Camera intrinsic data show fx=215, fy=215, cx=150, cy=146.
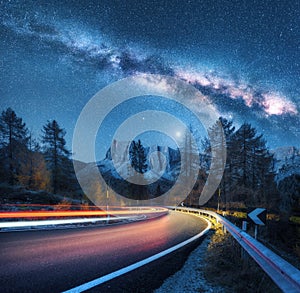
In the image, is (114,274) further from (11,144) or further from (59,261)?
(11,144)

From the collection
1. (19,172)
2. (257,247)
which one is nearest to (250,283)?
(257,247)

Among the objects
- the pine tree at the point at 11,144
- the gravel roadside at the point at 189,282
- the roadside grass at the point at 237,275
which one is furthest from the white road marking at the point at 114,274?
the pine tree at the point at 11,144

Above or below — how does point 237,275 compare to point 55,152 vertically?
below

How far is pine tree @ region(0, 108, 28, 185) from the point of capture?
118 feet

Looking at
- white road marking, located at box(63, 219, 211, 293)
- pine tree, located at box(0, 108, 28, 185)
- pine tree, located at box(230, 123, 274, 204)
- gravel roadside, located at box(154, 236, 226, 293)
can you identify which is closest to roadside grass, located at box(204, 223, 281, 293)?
A: gravel roadside, located at box(154, 236, 226, 293)

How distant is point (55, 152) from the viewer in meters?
41.7

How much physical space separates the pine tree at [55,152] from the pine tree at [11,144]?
4.32m

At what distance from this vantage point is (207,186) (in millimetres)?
42719

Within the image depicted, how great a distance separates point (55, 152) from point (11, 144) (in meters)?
7.43

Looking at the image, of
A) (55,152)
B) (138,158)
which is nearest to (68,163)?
(55,152)

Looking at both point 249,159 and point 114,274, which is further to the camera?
point 249,159

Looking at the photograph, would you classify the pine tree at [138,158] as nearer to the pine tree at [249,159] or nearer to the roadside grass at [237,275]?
the pine tree at [249,159]

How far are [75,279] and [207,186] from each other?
41336mm

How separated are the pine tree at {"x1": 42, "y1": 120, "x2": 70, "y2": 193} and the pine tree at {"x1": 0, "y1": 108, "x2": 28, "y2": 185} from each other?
432cm
